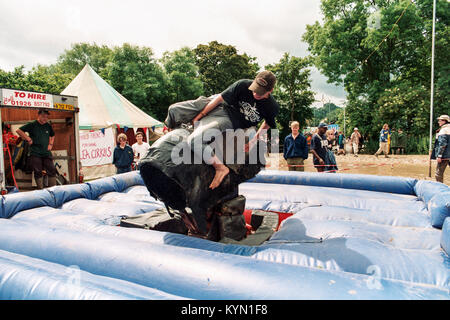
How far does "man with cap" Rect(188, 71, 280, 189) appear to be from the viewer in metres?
2.31

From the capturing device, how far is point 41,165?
5.64 metres

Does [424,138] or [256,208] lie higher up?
[424,138]

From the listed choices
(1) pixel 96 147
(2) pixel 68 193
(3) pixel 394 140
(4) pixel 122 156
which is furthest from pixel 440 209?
(3) pixel 394 140

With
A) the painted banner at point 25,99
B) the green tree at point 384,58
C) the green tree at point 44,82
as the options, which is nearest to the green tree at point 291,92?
the green tree at point 384,58

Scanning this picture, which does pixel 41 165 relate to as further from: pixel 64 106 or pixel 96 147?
pixel 96 147

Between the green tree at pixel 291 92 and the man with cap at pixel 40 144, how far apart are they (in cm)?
1986

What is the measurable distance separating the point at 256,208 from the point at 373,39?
17588mm

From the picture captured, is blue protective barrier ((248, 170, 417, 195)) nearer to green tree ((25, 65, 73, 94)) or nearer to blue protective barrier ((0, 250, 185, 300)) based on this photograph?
blue protective barrier ((0, 250, 185, 300))

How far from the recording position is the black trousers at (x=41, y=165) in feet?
18.2

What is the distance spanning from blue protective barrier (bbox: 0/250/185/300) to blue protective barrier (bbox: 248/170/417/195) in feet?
11.9

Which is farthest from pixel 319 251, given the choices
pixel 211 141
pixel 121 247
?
pixel 121 247

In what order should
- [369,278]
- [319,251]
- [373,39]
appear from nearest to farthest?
[369,278]
[319,251]
[373,39]
